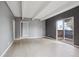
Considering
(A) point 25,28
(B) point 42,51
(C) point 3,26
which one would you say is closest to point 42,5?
(C) point 3,26

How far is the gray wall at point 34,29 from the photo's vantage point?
41.1 feet

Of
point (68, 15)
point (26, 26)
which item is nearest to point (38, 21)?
point (26, 26)

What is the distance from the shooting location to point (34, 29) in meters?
12.7

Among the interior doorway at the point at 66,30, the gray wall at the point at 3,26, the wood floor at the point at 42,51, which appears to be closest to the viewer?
the gray wall at the point at 3,26

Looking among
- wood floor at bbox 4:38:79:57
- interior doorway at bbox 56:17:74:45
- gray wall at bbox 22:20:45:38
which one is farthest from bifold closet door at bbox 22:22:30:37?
wood floor at bbox 4:38:79:57

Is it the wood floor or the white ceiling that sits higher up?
the white ceiling

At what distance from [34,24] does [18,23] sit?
2061mm

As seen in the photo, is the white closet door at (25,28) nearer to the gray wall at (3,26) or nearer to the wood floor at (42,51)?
the wood floor at (42,51)

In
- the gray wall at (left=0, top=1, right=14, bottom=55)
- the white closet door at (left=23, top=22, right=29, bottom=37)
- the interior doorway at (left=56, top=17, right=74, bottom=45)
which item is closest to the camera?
the gray wall at (left=0, top=1, right=14, bottom=55)

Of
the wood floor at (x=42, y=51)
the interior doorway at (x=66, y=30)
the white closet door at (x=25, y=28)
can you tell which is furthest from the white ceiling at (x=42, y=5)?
the white closet door at (x=25, y=28)

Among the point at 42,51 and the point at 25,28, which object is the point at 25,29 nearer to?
the point at 25,28

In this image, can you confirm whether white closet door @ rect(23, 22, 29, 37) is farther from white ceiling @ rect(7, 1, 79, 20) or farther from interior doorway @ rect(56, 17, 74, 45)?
white ceiling @ rect(7, 1, 79, 20)

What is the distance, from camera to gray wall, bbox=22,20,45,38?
493 inches

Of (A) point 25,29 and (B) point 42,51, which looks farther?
(A) point 25,29
